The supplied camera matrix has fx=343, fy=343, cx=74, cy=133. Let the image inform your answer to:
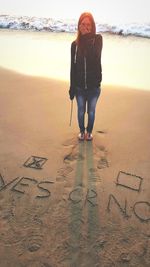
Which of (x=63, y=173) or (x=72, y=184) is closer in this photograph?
(x=72, y=184)

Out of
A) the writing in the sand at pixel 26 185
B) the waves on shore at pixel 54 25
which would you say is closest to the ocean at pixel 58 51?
the waves on shore at pixel 54 25

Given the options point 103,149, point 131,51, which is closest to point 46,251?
point 103,149

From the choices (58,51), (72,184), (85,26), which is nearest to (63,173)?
(72,184)

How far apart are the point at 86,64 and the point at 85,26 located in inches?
18.8

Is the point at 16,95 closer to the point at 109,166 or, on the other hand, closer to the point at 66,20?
the point at 109,166

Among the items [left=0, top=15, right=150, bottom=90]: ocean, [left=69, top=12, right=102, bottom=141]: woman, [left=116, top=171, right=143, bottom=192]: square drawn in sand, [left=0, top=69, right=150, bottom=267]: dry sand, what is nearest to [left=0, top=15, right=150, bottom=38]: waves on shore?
[left=0, top=15, right=150, bottom=90]: ocean

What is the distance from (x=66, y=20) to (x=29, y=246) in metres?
10.3

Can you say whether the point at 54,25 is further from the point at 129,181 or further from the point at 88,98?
the point at 129,181

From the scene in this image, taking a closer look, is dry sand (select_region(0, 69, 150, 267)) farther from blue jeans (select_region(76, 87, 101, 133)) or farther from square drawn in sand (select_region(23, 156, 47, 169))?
blue jeans (select_region(76, 87, 101, 133))

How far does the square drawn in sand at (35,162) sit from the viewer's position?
4398mm

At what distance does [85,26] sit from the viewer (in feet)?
13.4

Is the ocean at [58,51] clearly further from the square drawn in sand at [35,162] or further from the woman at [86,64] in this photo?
the square drawn in sand at [35,162]

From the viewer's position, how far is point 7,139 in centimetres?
505

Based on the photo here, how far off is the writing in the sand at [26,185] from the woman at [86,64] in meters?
1.21
